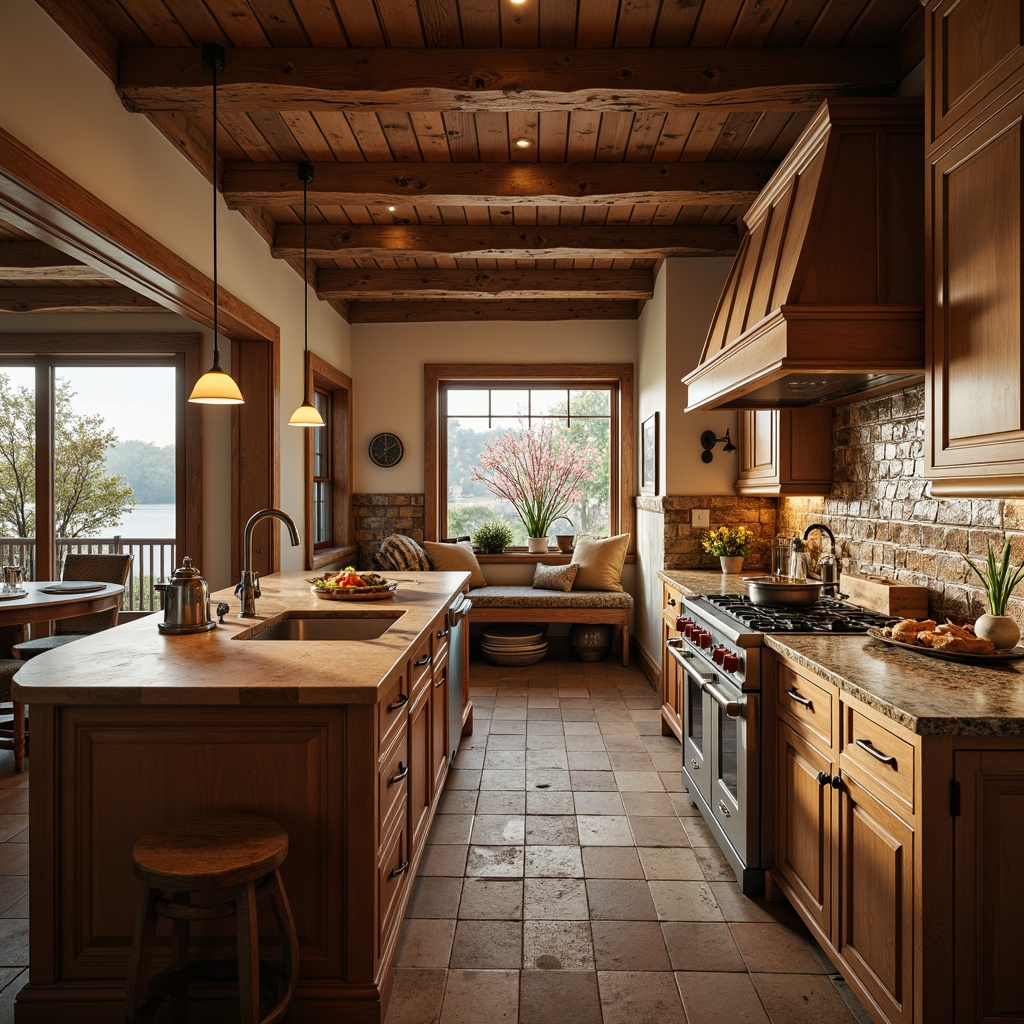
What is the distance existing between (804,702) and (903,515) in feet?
3.70

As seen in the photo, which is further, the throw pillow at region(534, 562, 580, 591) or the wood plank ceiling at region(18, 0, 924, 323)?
the throw pillow at region(534, 562, 580, 591)

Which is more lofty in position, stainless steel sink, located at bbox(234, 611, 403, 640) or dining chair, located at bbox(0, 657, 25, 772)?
stainless steel sink, located at bbox(234, 611, 403, 640)

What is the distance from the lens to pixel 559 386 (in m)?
6.58

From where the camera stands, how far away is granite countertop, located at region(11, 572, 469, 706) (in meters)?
1.76

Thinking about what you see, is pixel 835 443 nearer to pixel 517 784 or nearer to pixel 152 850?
pixel 517 784

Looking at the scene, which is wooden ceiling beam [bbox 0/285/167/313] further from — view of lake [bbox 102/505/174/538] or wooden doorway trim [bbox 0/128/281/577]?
view of lake [bbox 102/505/174/538]

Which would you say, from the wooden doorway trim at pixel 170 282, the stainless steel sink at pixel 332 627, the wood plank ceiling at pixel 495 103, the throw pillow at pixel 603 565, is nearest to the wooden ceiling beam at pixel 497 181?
the wood plank ceiling at pixel 495 103

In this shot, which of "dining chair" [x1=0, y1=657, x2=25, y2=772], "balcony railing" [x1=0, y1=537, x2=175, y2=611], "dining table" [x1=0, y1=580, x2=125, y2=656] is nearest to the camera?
"dining table" [x1=0, y1=580, x2=125, y2=656]

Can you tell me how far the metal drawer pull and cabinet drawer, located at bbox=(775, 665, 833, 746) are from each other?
18 cm

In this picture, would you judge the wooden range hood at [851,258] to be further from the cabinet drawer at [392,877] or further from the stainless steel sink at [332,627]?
the cabinet drawer at [392,877]

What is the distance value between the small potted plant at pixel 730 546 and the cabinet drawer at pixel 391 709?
2592 mm

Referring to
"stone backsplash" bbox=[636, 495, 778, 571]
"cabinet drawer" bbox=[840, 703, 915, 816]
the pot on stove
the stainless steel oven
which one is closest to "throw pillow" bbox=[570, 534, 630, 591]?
"stone backsplash" bbox=[636, 495, 778, 571]

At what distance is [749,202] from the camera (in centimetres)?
408

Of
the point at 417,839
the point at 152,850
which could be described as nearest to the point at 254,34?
the point at 152,850
